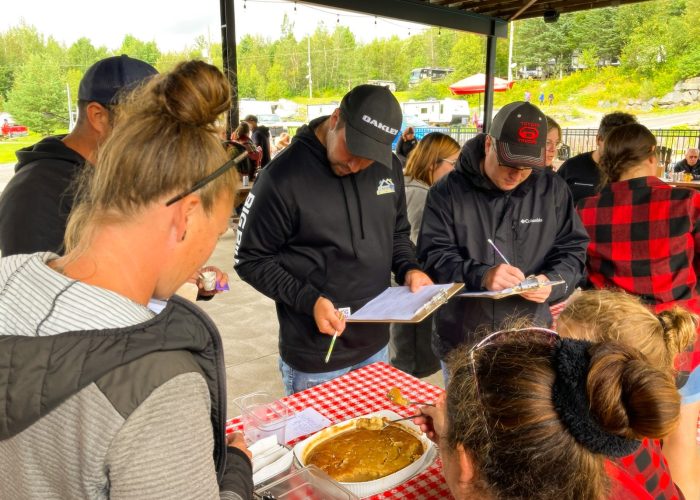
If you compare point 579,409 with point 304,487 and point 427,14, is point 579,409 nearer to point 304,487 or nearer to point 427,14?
point 304,487

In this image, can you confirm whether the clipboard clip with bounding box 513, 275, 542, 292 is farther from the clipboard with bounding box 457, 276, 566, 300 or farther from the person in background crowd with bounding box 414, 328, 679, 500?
the person in background crowd with bounding box 414, 328, 679, 500

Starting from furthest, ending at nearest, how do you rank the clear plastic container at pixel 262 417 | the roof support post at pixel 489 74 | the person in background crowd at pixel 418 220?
the roof support post at pixel 489 74 < the person in background crowd at pixel 418 220 < the clear plastic container at pixel 262 417

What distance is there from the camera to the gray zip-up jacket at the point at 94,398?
64 cm

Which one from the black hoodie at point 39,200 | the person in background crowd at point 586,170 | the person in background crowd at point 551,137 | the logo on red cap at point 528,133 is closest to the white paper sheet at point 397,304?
the logo on red cap at point 528,133

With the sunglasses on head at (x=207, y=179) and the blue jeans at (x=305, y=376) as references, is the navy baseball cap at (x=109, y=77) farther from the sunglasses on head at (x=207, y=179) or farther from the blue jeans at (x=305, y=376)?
the blue jeans at (x=305, y=376)

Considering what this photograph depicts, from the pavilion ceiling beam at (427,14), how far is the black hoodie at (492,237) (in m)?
4.60

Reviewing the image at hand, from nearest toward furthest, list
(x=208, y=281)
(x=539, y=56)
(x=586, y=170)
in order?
(x=208, y=281) < (x=586, y=170) < (x=539, y=56)

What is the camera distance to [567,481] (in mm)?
874

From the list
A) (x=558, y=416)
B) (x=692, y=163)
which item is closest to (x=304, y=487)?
(x=558, y=416)

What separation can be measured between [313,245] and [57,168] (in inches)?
32.9

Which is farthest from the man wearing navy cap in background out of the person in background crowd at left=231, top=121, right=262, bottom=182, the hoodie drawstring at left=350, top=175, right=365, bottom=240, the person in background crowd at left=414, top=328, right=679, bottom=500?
the person in background crowd at left=231, top=121, right=262, bottom=182

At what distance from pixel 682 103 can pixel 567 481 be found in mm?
16662

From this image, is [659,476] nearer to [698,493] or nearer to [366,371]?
[366,371]

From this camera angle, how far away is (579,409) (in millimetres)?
852
